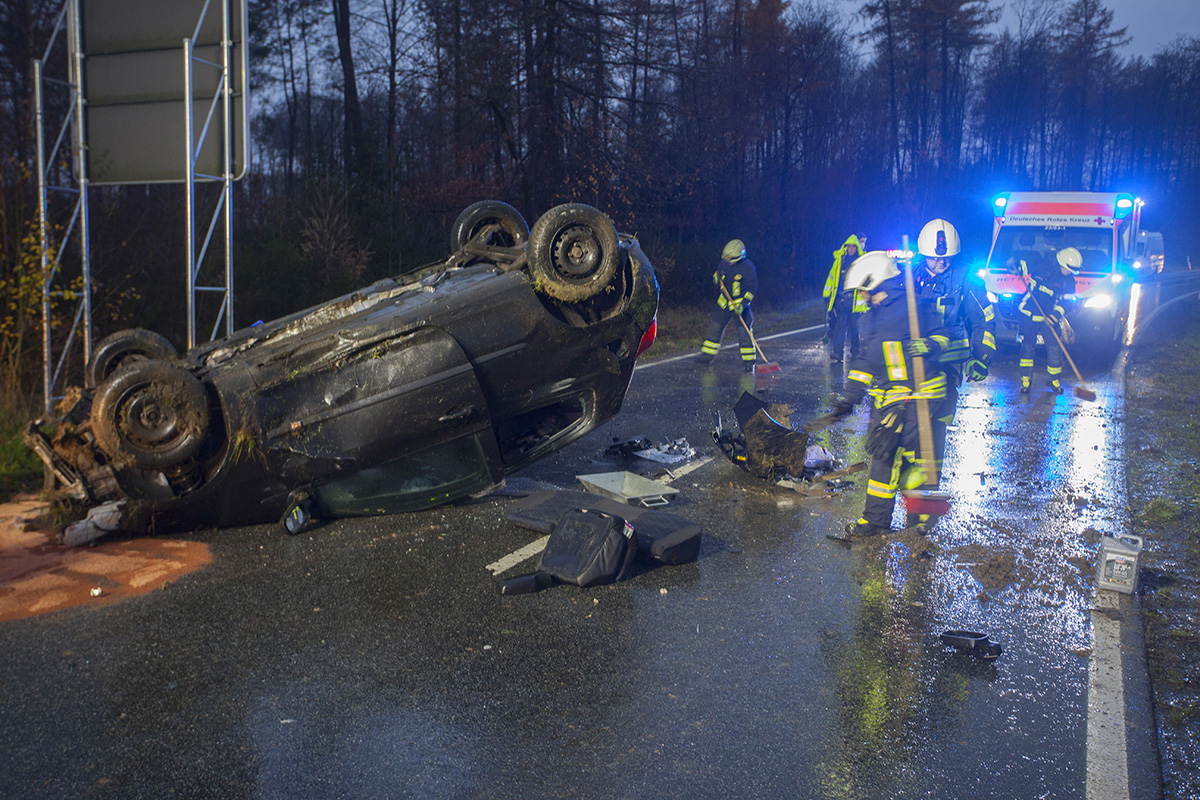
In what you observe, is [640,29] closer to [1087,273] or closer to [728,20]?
[1087,273]

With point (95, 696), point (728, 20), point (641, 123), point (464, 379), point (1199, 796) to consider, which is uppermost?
point (728, 20)

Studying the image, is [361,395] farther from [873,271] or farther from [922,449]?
[922,449]

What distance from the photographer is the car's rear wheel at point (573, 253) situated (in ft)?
18.0

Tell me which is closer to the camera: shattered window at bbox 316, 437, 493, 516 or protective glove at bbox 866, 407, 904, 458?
shattered window at bbox 316, 437, 493, 516

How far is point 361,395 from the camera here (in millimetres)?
4992

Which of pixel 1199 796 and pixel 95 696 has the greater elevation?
pixel 95 696

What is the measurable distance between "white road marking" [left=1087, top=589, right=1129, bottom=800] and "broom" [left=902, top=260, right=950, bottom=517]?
46.9 inches

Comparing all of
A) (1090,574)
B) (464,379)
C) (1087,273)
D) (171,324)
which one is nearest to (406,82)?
(171,324)

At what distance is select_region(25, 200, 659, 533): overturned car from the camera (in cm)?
486

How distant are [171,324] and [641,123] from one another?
13.2 meters

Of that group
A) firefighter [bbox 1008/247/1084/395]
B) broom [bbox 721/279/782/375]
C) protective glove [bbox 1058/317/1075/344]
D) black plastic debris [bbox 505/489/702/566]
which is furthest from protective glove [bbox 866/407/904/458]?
protective glove [bbox 1058/317/1075/344]

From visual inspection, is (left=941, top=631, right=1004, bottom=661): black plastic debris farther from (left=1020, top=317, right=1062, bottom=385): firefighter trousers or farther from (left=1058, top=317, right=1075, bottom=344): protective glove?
(left=1058, top=317, right=1075, bottom=344): protective glove

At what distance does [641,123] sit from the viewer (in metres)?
20.6

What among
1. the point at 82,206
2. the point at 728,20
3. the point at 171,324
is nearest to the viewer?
the point at 82,206
